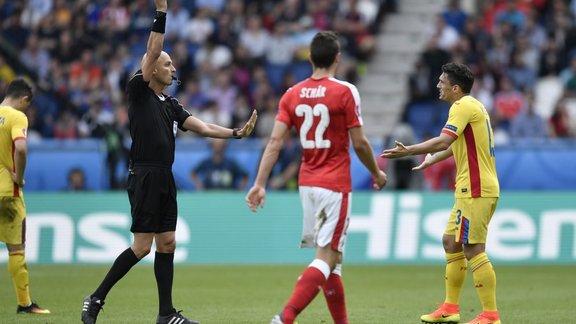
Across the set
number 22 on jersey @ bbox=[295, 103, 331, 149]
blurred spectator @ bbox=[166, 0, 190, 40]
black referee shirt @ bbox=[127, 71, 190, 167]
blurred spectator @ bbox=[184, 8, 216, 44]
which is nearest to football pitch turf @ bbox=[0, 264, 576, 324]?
black referee shirt @ bbox=[127, 71, 190, 167]

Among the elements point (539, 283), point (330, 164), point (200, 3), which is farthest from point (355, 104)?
point (200, 3)

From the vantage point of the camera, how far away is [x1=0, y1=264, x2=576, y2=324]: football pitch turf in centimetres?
1132

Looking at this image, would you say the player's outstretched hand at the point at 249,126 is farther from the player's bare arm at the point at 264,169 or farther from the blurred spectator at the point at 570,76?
the blurred spectator at the point at 570,76

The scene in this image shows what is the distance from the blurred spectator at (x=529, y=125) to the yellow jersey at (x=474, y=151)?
37.1 feet

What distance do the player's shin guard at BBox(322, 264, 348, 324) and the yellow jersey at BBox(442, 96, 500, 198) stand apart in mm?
2053

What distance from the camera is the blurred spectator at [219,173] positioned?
66.3 ft

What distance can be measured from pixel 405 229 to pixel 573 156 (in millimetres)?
4228

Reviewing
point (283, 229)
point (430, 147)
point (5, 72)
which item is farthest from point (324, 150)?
point (5, 72)

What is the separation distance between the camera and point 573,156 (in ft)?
66.7

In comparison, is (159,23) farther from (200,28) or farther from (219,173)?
(200,28)

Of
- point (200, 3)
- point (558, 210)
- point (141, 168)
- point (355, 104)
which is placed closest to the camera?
point (355, 104)

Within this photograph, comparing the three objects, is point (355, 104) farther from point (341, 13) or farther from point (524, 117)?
point (341, 13)

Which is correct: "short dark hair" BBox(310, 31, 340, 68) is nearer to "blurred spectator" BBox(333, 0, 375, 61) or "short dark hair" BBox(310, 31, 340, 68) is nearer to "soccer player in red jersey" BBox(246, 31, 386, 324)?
"soccer player in red jersey" BBox(246, 31, 386, 324)

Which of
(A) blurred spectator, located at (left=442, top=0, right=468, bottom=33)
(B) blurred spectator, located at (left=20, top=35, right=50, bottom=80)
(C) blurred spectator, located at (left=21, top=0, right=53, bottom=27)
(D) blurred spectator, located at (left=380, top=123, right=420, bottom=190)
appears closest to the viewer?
(D) blurred spectator, located at (left=380, top=123, right=420, bottom=190)
